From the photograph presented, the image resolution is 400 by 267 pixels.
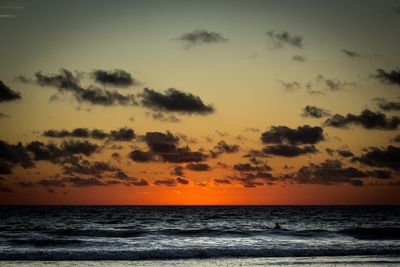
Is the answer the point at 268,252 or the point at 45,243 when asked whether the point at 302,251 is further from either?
the point at 45,243

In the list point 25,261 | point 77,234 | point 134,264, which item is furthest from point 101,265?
point 77,234

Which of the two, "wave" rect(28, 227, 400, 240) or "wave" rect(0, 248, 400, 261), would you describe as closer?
"wave" rect(0, 248, 400, 261)

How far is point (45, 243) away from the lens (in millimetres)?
45219

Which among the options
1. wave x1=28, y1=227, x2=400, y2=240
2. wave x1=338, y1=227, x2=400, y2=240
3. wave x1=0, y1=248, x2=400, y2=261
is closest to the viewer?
wave x1=0, y1=248, x2=400, y2=261

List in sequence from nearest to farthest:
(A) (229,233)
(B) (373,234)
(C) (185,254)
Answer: (C) (185,254), (A) (229,233), (B) (373,234)

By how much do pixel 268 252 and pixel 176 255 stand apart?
6062 millimetres

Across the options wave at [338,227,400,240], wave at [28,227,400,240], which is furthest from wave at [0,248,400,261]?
wave at [338,227,400,240]

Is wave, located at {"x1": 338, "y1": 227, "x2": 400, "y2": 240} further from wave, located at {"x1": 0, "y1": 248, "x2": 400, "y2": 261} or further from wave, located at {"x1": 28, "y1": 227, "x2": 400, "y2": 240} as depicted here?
wave, located at {"x1": 0, "y1": 248, "x2": 400, "y2": 261}

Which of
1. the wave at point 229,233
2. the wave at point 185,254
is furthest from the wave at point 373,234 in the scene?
the wave at point 185,254

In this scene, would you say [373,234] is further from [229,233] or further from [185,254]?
[185,254]

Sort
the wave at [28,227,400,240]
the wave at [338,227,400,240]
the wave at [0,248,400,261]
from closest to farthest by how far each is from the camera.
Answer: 1. the wave at [0,248,400,261]
2. the wave at [28,227,400,240]
3. the wave at [338,227,400,240]

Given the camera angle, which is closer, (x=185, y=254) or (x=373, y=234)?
(x=185, y=254)

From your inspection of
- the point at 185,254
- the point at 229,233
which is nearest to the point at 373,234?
the point at 229,233

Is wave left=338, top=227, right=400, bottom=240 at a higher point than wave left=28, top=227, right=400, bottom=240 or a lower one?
lower
